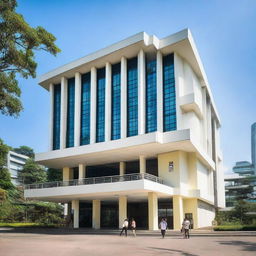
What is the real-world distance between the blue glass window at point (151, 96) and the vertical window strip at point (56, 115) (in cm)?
1145

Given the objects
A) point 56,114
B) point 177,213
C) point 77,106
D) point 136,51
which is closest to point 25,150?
point 56,114

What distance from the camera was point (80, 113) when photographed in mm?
36125

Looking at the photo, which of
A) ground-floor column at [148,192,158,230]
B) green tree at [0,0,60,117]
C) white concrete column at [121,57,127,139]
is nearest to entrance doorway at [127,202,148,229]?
ground-floor column at [148,192,158,230]

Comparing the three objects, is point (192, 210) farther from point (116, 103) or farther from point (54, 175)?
point (54, 175)

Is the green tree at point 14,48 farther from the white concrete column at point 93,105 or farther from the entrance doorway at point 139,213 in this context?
the entrance doorway at point 139,213

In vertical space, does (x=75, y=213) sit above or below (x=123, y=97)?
below

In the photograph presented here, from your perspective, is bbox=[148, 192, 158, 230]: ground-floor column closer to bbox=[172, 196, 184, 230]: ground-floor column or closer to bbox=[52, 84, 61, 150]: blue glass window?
bbox=[172, 196, 184, 230]: ground-floor column

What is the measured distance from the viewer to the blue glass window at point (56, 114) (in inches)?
1486

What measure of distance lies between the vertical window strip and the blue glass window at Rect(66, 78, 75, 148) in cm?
160

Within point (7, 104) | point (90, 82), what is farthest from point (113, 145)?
point (7, 104)

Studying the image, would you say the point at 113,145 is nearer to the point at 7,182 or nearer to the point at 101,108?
the point at 101,108

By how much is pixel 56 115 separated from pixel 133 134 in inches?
438

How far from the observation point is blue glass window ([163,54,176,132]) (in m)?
31.2

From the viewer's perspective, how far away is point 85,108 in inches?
1426
